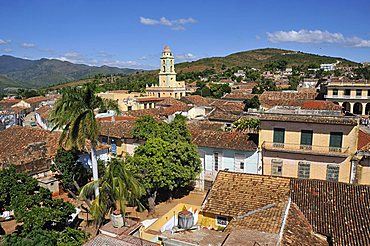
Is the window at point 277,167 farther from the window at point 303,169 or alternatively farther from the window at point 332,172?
the window at point 332,172

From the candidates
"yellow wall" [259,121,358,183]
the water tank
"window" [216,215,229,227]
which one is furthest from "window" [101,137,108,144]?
the water tank

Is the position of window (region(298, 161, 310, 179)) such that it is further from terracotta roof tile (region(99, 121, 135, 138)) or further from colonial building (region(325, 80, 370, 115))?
colonial building (region(325, 80, 370, 115))

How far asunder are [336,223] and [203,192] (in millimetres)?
13387

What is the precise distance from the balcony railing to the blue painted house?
1083 millimetres

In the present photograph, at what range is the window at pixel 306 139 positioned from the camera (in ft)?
70.3

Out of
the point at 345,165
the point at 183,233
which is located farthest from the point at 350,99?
the point at 183,233

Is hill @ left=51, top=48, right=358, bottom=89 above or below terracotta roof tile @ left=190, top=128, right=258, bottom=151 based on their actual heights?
above

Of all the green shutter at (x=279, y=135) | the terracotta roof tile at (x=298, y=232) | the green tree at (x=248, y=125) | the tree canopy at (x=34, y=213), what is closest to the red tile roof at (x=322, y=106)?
the green tree at (x=248, y=125)

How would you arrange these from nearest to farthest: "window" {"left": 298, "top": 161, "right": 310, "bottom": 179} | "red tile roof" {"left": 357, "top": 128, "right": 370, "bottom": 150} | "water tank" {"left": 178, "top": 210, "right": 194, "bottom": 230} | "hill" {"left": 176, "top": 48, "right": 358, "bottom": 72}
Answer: "water tank" {"left": 178, "top": 210, "right": 194, "bottom": 230}, "red tile roof" {"left": 357, "top": 128, "right": 370, "bottom": 150}, "window" {"left": 298, "top": 161, "right": 310, "bottom": 179}, "hill" {"left": 176, "top": 48, "right": 358, "bottom": 72}

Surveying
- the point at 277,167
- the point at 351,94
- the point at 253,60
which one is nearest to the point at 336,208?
the point at 277,167

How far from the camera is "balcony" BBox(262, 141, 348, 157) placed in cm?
2056

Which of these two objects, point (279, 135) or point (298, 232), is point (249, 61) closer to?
point (279, 135)

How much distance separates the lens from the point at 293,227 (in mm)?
11617

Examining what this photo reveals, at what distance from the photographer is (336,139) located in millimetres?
20781
